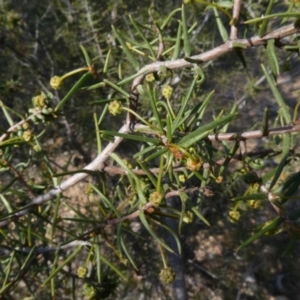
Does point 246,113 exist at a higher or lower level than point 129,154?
lower

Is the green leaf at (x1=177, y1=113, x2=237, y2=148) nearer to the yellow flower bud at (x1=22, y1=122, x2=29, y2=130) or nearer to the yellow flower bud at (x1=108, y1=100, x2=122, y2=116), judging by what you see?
the yellow flower bud at (x1=108, y1=100, x2=122, y2=116)

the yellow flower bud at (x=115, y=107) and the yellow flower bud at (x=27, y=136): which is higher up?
the yellow flower bud at (x=115, y=107)

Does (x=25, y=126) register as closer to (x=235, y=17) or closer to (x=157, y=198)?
(x=157, y=198)

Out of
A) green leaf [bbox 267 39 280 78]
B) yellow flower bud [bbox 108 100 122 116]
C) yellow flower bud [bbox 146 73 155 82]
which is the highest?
green leaf [bbox 267 39 280 78]

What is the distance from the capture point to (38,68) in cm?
243

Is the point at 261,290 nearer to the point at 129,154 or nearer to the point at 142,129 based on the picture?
the point at 129,154

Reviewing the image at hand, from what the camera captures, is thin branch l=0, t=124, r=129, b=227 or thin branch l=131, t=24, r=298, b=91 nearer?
thin branch l=131, t=24, r=298, b=91

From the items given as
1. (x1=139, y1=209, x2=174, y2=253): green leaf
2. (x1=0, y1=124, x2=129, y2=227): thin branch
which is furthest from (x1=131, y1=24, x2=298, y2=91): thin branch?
(x1=139, y1=209, x2=174, y2=253): green leaf

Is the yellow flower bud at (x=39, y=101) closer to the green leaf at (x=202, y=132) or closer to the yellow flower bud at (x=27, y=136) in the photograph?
the yellow flower bud at (x=27, y=136)

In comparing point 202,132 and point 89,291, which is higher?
point 202,132

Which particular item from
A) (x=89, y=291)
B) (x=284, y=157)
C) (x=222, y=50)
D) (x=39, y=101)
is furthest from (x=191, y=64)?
(x=89, y=291)

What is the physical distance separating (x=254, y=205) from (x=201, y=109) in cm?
19

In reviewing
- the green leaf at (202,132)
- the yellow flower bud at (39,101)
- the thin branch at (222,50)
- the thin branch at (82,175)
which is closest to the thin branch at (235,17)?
the thin branch at (222,50)

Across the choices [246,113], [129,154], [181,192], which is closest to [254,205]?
[181,192]
